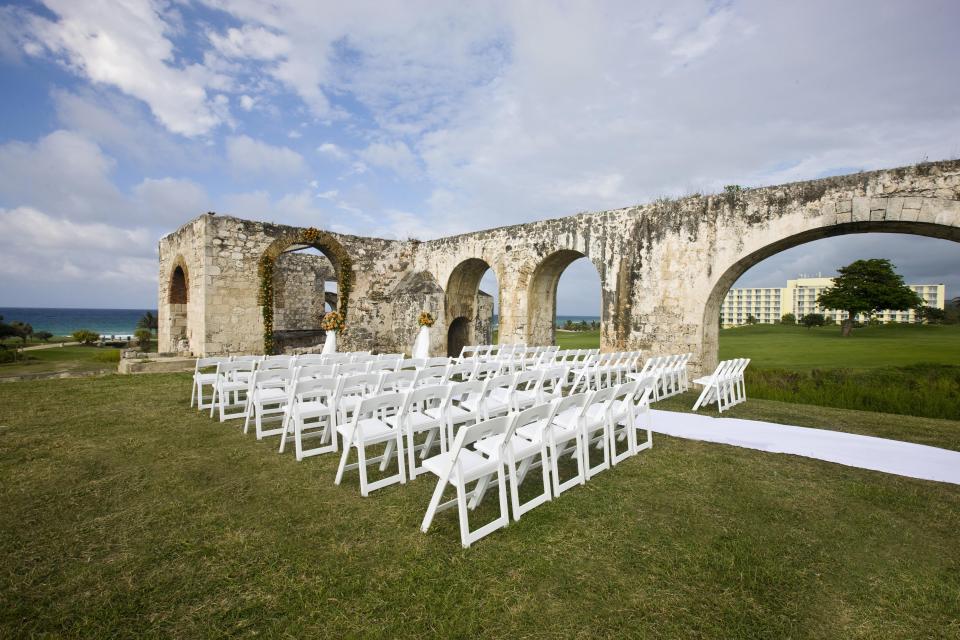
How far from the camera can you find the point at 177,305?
13.1m

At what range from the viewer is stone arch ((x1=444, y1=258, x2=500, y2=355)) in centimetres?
1325

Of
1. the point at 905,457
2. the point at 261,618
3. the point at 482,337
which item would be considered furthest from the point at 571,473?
the point at 482,337

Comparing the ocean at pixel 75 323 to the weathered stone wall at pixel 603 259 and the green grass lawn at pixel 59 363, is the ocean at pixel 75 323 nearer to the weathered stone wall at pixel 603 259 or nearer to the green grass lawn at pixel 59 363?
the green grass lawn at pixel 59 363

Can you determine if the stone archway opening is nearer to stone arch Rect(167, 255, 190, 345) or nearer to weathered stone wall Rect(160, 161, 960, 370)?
weathered stone wall Rect(160, 161, 960, 370)

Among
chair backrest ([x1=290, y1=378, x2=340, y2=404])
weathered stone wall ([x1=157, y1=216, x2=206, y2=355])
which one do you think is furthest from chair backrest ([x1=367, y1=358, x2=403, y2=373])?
weathered stone wall ([x1=157, y1=216, x2=206, y2=355])

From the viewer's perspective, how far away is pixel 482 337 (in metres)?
13.8

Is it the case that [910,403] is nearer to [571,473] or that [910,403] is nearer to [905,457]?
[905,457]

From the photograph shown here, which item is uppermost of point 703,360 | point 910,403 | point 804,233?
point 804,233

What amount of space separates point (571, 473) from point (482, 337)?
10155 mm

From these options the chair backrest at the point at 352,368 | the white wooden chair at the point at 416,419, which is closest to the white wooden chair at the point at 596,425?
the white wooden chair at the point at 416,419

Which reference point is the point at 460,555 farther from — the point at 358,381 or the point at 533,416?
the point at 358,381

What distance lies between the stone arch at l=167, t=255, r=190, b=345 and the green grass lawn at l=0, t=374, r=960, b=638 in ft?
34.9

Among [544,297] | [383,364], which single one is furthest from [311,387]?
[544,297]

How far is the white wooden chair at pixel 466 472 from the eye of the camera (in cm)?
237
